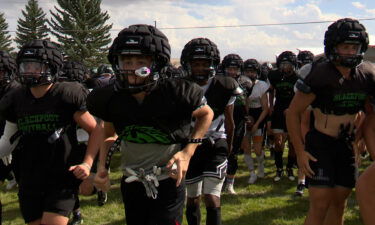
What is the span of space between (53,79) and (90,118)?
480 mm

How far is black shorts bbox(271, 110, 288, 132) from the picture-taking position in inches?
345

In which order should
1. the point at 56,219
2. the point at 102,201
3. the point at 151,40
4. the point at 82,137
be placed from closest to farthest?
the point at 151,40, the point at 56,219, the point at 82,137, the point at 102,201

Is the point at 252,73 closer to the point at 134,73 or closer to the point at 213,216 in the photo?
the point at 213,216

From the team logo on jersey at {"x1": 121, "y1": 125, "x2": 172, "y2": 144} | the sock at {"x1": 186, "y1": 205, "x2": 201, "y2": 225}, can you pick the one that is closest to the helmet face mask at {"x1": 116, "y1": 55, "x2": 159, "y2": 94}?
the team logo on jersey at {"x1": 121, "y1": 125, "x2": 172, "y2": 144}

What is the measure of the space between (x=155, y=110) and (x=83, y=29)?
58652mm

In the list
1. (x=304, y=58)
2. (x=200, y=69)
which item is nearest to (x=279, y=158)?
(x=304, y=58)

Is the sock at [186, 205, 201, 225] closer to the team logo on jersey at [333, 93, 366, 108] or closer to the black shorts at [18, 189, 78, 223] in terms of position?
the black shorts at [18, 189, 78, 223]

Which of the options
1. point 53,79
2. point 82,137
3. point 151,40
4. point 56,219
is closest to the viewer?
point 151,40

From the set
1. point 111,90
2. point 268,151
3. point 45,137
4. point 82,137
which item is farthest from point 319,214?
point 268,151

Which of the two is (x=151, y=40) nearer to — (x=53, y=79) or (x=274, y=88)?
(x=53, y=79)

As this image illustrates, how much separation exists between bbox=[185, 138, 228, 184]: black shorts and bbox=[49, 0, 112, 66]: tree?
179 feet

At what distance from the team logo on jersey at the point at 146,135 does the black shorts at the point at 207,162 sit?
168 cm

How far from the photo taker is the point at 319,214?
4145mm

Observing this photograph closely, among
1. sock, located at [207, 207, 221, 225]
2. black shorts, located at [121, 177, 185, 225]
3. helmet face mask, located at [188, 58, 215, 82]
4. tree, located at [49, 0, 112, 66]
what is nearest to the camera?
black shorts, located at [121, 177, 185, 225]
